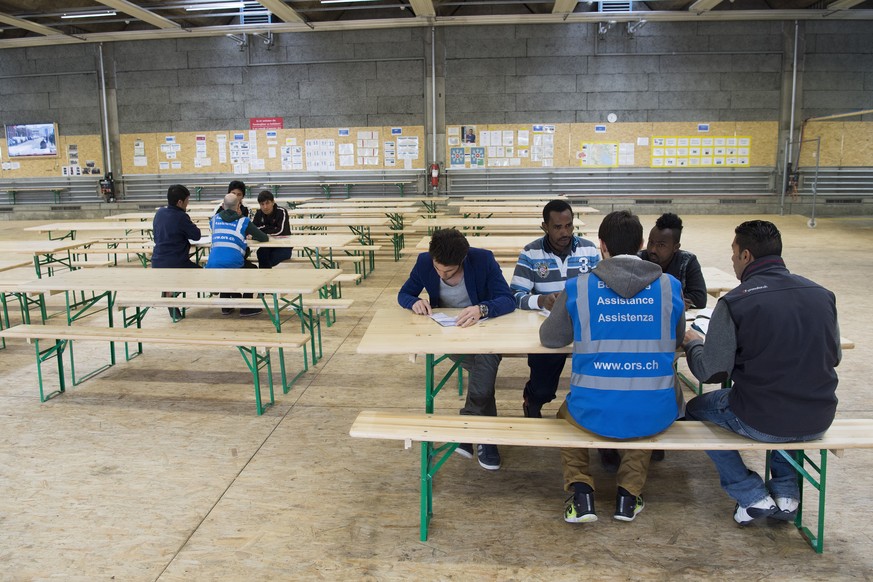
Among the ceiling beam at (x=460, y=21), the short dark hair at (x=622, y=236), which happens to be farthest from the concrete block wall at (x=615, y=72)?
the short dark hair at (x=622, y=236)

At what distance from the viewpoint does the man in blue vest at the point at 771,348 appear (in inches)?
85.2

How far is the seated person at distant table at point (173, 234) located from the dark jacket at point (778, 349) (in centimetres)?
466

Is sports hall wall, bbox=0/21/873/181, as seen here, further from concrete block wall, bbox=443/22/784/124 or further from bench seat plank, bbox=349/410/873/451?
bench seat plank, bbox=349/410/873/451

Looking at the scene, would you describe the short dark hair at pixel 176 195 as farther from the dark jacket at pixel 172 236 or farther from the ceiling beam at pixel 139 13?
the ceiling beam at pixel 139 13

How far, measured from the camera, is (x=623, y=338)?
2.29 m

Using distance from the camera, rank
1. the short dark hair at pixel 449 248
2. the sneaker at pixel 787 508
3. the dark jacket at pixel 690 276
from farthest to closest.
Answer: the dark jacket at pixel 690 276 < the short dark hair at pixel 449 248 < the sneaker at pixel 787 508

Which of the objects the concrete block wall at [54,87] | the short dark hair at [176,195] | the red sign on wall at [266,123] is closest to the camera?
the short dark hair at [176,195]

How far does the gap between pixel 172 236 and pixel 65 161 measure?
12.2 m

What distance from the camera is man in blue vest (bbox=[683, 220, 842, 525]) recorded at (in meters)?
2.16

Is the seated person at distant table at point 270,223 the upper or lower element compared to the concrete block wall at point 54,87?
lower

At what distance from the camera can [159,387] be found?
4242 mm

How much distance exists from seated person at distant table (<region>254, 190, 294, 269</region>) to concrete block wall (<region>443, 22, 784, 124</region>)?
28.2 feet

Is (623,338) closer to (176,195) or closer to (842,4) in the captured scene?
(176,195)

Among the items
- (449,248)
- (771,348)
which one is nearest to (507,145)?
(449,248)
